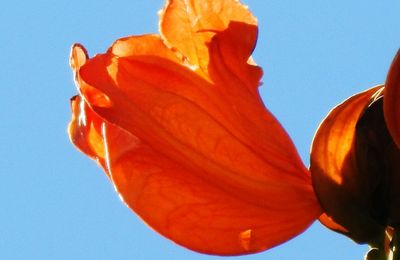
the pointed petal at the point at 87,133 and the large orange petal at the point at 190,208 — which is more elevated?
the pointed petal at the point at 87,133

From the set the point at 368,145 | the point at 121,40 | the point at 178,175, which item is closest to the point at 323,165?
the point at 368,145

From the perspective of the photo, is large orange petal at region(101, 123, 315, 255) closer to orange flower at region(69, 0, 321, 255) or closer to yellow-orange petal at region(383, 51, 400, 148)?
orange flower at region(69, 0, 321, 255)

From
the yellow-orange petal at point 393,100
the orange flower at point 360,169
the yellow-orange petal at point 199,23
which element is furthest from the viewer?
the yellow-orange petal at point 199,23

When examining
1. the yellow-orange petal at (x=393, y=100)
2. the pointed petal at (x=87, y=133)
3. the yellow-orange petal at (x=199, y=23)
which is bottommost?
the yellow-orange petal at (x=393, y=100)

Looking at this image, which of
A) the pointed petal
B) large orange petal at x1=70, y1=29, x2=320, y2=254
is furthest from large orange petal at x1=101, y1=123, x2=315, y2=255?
the pointed petal

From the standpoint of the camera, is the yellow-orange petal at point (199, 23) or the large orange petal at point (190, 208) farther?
the yellow-orange petal at point (199, 23)

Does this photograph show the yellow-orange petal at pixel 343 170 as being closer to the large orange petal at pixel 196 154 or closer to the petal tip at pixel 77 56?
the large orange petal at pixel 196 154

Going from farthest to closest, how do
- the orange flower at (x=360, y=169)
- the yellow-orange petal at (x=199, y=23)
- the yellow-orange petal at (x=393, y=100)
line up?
1. the yellow-orange petal at (x=199, y=23)
2. the orange flower at (x=360, y=169)
3. the yellow-orange petal at (x=393, y=100)

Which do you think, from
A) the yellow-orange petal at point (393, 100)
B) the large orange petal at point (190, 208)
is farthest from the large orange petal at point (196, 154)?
the yellow-orange petal at point (393, 100)
